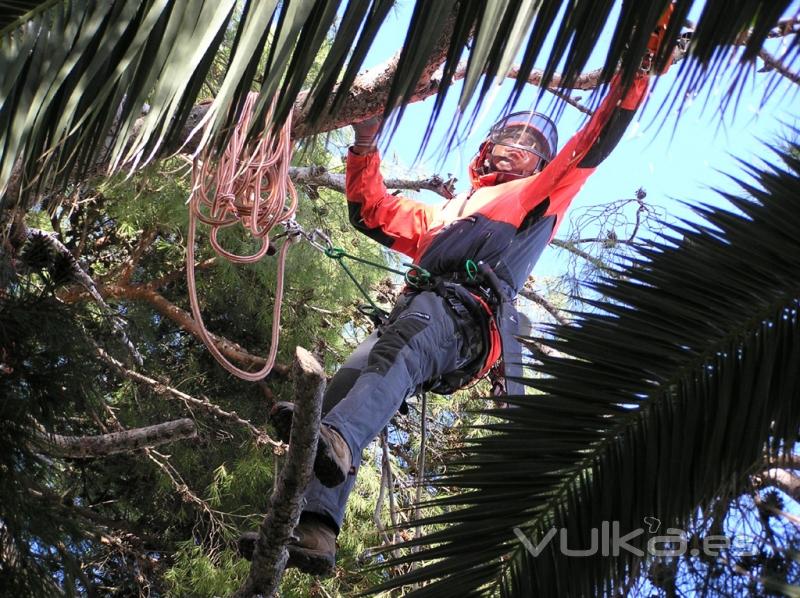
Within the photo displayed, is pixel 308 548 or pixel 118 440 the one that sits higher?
pixel 118 440

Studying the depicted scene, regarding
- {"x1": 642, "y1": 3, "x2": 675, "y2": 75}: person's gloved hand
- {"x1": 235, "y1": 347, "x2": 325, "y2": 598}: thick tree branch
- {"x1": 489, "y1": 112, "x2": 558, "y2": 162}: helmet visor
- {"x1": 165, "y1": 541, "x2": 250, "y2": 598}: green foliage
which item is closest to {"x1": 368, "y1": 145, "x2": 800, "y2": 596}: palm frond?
{"x1": 642, "y1": 3, "x2": 675, "y2": 75}: person's gloved hand

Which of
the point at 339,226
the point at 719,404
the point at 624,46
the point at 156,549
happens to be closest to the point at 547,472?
the point at 719,404

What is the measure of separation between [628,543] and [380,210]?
2556 millimetres

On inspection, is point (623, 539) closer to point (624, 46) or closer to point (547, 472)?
point (547, 472)

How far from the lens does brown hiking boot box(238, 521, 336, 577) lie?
307 centimetres

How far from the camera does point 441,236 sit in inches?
169

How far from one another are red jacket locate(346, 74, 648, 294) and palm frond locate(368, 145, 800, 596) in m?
1.65

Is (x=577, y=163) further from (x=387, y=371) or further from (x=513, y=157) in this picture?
(x=513, y=157)

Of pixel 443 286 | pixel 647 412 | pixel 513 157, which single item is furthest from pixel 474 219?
pixel 647 412

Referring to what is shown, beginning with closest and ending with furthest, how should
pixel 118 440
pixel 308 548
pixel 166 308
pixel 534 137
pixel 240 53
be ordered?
pixel 240 53 < pixel 308 548 < pixel 118 440 < pixel 534 137 < pixel 166 308

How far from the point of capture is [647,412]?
86.9 inches

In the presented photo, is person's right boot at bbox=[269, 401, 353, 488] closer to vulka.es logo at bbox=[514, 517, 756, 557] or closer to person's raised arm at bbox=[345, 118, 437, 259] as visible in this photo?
vulka.es logo at bbox=[514, 517, 756, 557]

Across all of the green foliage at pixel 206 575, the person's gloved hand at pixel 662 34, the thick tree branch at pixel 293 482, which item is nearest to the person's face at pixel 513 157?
the person's gloved hand at pixel 662 34

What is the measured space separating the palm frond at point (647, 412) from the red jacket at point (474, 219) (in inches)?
64.9
